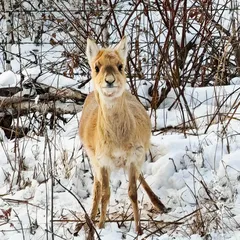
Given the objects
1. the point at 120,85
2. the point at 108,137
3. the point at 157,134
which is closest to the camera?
the point at 120,85

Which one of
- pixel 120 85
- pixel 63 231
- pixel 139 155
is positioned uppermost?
pixel 120 85

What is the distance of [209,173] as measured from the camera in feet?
19.1

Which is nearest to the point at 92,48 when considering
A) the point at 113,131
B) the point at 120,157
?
the point at 113,131

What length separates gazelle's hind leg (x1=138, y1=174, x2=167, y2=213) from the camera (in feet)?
17.9

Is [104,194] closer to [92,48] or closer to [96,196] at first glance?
[96,196]

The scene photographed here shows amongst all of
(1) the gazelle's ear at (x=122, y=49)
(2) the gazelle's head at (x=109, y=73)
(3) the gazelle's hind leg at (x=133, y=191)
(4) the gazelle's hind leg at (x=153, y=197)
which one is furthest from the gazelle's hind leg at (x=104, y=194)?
(1) the gazelle's ear at (x=122, y=49)

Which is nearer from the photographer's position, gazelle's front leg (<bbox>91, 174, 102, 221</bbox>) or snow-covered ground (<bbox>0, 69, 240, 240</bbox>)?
snow-covered ground (<bbox>0, 69, 240, 240</bbox>)

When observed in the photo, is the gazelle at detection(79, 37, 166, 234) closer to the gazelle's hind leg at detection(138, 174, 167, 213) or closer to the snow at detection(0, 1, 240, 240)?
the snow at detection(0, 1, 240, 240)

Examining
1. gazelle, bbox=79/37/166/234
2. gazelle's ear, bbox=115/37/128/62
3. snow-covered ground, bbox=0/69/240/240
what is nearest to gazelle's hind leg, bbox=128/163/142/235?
gazelle, bbox=79/37/166/234

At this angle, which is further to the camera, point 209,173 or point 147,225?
point 209,173

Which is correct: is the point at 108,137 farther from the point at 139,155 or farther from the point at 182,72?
the point at 182,72

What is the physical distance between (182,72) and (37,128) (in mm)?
1801

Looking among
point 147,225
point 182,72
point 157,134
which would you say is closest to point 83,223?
point 147,225

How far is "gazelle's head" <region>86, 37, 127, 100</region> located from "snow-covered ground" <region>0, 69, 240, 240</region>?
0.53m
